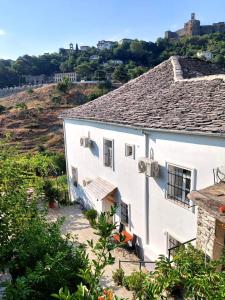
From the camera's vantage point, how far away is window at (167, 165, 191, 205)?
12164 millimetres

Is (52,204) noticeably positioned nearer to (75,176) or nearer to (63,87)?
(75,176)

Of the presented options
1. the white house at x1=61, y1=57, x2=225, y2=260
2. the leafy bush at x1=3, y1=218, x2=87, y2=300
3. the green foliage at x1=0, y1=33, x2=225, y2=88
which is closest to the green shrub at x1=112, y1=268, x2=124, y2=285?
the white house at x1=61, y1=57, x2=225, y2=260

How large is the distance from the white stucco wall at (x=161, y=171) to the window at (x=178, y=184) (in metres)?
0.29

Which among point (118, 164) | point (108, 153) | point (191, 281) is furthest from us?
point (108, 153)

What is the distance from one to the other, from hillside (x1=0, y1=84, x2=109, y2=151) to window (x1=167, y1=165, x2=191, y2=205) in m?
49.0

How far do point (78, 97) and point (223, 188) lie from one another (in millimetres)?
82051

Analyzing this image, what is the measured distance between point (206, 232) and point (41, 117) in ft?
235

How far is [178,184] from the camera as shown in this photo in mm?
12805

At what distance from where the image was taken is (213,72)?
20.4 m

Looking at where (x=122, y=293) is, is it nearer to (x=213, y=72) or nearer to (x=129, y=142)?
(x=129, y=142)

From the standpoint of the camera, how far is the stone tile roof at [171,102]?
37.8 ft

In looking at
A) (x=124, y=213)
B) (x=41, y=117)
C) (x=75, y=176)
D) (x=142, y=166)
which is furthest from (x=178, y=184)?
(x=41, y=117)

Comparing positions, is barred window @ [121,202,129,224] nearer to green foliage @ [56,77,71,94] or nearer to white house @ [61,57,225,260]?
white house @ [61,57,225,260]

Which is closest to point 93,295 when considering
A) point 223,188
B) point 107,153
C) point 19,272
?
point 19,272
